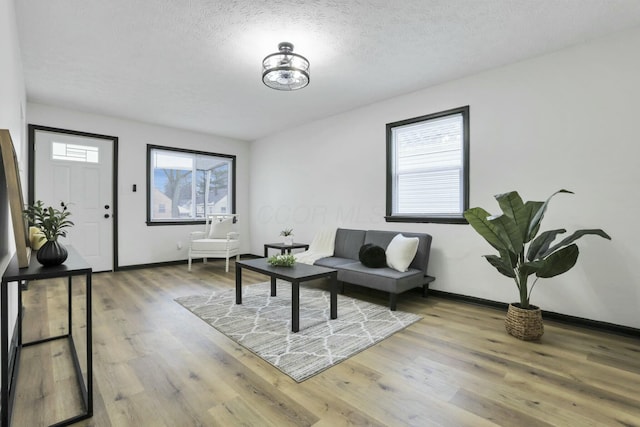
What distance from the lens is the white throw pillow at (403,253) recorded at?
139 inches

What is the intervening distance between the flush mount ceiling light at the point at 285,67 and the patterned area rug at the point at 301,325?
7.51 feet

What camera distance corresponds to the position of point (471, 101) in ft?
11.6

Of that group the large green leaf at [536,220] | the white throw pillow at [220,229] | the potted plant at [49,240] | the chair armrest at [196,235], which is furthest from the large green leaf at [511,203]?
the chair armrest at [196,235]

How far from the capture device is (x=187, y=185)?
6.04m

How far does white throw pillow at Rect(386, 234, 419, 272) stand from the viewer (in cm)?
353

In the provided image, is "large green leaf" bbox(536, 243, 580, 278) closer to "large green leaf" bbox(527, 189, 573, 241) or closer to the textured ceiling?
"large green leaf" bbox(527, 189, 573, 241)

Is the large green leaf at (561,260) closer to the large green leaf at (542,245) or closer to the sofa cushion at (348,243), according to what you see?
the large green leaf at (542,245)

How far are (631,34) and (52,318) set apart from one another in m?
5.73

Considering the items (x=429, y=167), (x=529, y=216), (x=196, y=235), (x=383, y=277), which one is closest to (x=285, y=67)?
(x=429, y=167)

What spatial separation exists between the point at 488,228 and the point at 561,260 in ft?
1.85

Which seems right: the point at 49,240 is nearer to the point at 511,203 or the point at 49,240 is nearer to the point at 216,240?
the point at 511,203

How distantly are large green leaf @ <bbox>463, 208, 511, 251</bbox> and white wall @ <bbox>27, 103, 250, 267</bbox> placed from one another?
5.06 metres

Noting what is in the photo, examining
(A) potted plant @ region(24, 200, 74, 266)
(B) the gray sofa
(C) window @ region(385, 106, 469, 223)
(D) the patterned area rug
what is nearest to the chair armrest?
(D) the patterned area rug

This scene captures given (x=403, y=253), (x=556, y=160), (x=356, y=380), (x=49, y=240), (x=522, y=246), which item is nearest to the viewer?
(x=49, y=240)
